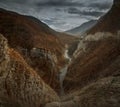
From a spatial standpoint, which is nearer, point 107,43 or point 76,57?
point 107,43

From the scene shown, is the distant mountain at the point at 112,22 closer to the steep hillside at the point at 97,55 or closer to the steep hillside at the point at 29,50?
the steep hillside at the point at 97,55

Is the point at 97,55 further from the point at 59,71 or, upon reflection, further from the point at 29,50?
the point at 29,50

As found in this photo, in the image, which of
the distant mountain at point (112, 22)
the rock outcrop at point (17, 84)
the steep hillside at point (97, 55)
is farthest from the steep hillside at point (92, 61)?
the rock outcrop at point (17, 84)

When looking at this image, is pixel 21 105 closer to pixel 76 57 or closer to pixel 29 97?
pixel 29 97

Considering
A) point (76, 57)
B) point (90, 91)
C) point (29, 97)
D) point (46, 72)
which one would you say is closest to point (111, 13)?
point (76, 57)

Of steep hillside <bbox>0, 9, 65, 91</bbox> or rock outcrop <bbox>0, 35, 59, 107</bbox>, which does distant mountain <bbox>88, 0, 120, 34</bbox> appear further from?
rock outcrop <bbox>0, 35, 59, 107</bbox>

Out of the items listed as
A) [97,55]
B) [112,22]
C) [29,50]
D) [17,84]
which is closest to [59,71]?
[97,55]

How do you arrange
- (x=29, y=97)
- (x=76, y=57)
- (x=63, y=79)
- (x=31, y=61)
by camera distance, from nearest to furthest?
1. (x=29, y=97)
2. (x=31, y=61)
3. (x=63, y=79)
4. (x=76, y=57)

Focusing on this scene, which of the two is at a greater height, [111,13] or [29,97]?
[111,13]
